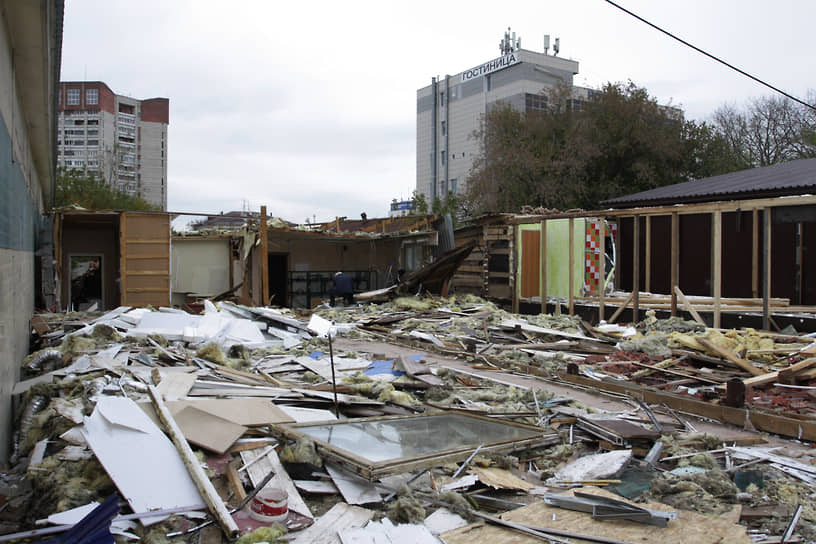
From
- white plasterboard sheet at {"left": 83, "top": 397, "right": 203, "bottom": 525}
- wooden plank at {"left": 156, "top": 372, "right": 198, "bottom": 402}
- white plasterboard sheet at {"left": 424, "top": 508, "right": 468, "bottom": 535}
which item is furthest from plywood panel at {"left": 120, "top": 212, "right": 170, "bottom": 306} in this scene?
white plasterboard sheet at {"left": 424, "top": 508, "right": 468, "bottom": 535}

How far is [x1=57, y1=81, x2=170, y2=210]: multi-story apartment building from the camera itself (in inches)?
2717

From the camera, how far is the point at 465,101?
54.7 metres

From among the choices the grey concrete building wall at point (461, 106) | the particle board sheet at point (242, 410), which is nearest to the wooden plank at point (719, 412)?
the particle board sheet at point (242, 410)

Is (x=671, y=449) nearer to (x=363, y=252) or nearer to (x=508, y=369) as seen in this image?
(x=508, y=369)

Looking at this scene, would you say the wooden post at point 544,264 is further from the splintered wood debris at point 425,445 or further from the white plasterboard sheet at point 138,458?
the white plasterboard sheet at point 138,458

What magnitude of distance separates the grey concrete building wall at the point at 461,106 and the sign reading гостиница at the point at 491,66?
16cm

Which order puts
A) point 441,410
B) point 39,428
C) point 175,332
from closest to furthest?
point 39,428 → point 441,410 → point 175,332

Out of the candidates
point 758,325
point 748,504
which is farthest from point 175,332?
point 758,325

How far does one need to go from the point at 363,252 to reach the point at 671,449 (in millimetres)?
18365

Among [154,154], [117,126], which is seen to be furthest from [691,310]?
[117,126]

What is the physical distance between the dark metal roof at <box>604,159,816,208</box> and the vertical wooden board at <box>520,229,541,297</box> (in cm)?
444

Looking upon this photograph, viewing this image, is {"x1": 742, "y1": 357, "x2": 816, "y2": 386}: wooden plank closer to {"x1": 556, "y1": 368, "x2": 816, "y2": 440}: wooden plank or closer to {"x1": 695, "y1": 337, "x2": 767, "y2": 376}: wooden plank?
{"x1": 695, "y1": 337, "x2": 767, "y2": 376}: wooden plank

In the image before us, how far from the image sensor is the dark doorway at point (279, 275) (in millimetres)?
21391

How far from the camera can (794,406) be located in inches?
237
